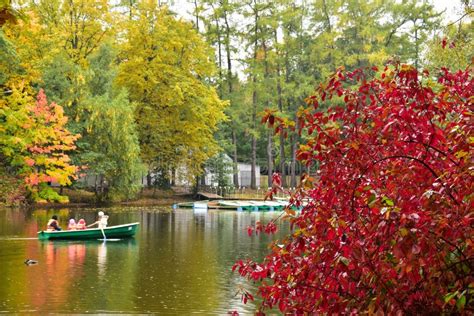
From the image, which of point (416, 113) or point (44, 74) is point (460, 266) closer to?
point (416, 113)

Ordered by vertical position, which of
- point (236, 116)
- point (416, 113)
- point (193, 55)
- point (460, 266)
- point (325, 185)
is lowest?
point (460, 266)

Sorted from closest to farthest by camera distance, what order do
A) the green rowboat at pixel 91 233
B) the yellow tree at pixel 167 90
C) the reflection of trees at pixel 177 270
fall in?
the reflection of trees at pixel 177 270
the green rowboat at pixel 91 233
the yellow tree at pixel 167 90

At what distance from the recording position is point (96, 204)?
43312 mm

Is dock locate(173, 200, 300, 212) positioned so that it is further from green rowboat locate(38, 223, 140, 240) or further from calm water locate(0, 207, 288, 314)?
green rowboat locate(38, 223, 140, 240)

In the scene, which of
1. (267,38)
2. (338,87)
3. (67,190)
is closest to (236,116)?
(267,38)

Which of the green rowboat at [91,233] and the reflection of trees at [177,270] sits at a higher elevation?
the green rowboat at [91,233]

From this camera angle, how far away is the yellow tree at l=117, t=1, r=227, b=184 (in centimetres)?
4788

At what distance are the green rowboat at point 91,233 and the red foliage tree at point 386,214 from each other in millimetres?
19574

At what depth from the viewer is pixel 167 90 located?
47906mm

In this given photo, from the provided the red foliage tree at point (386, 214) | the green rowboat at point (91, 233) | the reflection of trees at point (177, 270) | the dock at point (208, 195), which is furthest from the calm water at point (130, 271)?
the dock at point (208, 195)

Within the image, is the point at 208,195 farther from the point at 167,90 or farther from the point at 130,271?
the point at 130,271

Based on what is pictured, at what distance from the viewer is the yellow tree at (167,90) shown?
47875 millimetres

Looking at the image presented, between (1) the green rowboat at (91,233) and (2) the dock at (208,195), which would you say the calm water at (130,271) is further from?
(2) the dock at (208,195)

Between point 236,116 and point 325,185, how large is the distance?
49988mm
